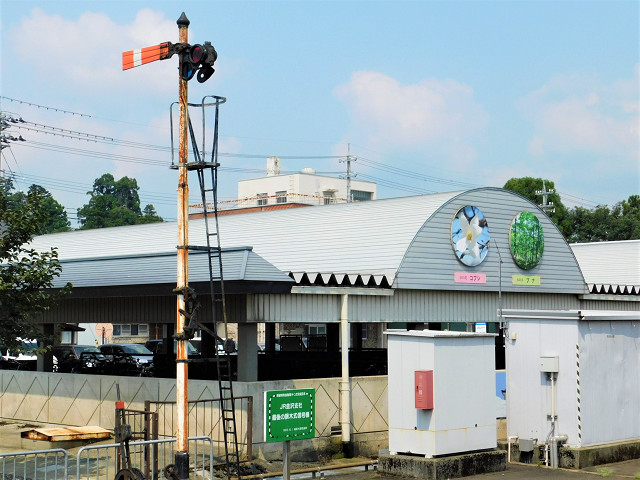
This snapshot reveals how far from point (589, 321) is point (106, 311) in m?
12.3

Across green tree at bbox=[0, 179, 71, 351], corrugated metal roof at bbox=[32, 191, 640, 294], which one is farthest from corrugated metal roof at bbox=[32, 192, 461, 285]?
green tree at bbox=[0, 179, 71, 351]

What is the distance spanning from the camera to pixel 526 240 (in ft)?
90.3

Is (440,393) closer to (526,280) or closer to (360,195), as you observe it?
(526,280)

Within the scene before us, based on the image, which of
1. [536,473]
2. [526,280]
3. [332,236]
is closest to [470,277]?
[526,280]

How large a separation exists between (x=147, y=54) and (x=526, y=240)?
16423 mm

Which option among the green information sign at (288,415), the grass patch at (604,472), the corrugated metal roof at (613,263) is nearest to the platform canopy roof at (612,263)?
the corrugated metal roof at (613,263)

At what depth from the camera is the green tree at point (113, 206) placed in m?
133

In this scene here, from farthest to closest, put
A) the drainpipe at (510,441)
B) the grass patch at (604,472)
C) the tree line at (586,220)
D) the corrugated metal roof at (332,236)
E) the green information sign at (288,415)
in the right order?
the tree line at (586,220) < the corrugated metal roof at (332,236) < the drainpipe at (510,441) < the grass patch at (604,472) < the green information sign at (288,415)

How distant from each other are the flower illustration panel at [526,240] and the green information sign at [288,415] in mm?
12483

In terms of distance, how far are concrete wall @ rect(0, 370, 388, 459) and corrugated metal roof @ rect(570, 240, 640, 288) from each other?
A: 2514 centimetres

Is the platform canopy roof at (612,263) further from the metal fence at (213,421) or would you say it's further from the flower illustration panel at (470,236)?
the metal fence at (213,421)

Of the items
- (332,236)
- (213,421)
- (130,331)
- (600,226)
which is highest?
(600,226)

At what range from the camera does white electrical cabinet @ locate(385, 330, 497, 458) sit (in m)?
17.5

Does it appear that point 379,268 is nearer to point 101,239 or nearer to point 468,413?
point 468,413
